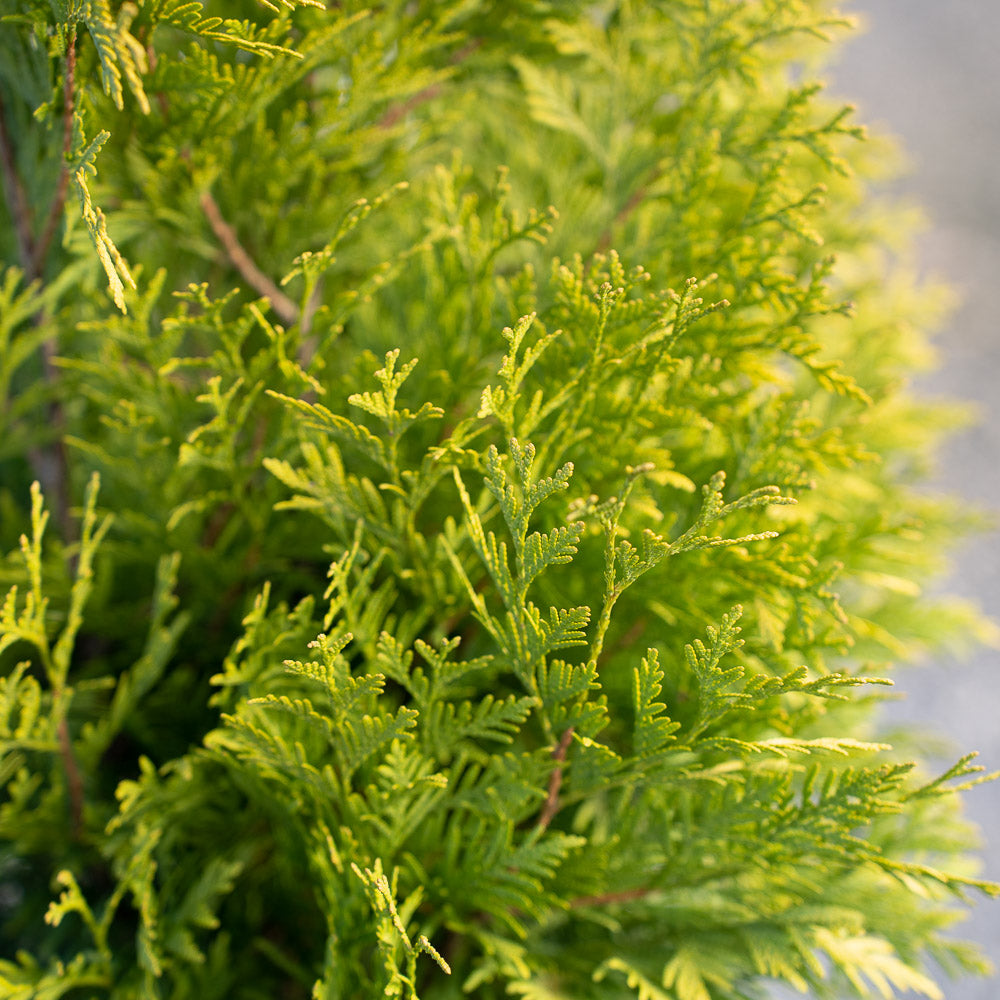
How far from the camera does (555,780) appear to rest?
35 centimetres

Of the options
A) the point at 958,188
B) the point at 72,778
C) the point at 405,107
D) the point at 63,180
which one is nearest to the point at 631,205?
the point at 405,107

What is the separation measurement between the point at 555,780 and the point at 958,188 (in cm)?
179

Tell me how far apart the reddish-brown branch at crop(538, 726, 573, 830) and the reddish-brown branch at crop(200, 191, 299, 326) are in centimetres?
24

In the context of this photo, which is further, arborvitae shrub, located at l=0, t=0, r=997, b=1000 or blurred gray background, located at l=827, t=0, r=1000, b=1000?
blurred gray background, located at l=827, t=0, r=1000, b=1000

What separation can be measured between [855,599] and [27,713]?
529 millimetres

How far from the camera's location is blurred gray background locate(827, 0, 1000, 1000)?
1.44 meters

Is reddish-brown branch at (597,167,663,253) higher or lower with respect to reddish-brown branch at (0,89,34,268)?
higher

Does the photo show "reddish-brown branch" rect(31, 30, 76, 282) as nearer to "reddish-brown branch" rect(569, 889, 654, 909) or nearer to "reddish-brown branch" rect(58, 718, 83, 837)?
"reddish-brown branch" rect(58, 718, 83, 837)

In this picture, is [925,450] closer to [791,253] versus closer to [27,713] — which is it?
[791,253]

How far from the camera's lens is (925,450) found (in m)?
0.70

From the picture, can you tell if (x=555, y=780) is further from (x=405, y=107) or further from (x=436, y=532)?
(x=405, y=107)

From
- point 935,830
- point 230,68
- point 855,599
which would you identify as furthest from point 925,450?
point 230,68

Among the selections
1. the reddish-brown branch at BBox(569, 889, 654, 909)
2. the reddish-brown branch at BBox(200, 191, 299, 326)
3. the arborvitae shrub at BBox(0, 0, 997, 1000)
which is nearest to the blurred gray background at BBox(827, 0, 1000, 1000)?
the arborvitae shrub at BBox(0, 0, 997, 1000)

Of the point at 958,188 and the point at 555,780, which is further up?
the point at 958,188
